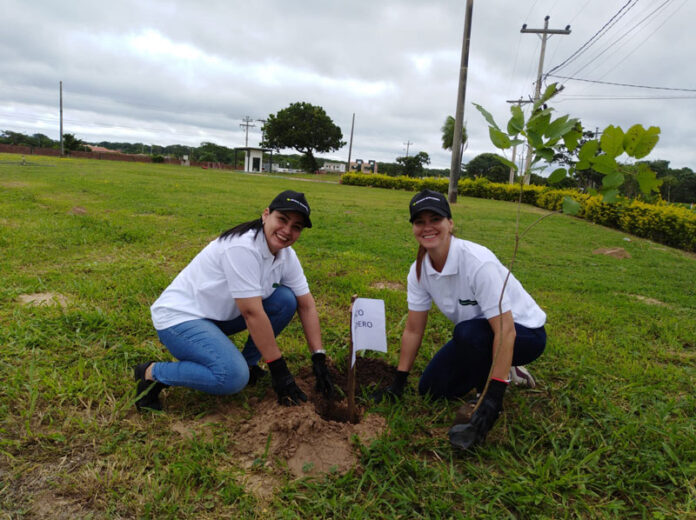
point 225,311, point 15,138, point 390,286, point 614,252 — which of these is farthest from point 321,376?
point 15,138

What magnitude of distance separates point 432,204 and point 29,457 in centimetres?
205

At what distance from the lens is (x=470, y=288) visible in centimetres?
209

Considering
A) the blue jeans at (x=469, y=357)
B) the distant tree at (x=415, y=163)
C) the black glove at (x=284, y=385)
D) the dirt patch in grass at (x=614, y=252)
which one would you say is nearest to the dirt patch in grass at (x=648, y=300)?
the dirt patch in grass at (x=614, y=252)

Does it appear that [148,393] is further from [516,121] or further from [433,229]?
[516,121]

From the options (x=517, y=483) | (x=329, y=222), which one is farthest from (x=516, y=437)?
(x=329, y=222)

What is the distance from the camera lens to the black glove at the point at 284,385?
2145 millimetres

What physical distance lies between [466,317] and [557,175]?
2.93 feet

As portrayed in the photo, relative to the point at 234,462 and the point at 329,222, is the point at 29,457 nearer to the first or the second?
the point at 234,462

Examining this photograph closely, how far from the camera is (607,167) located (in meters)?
1.53

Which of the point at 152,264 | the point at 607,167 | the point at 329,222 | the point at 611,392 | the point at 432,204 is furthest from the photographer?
the point at 329,222

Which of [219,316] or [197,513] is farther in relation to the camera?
[219,316]

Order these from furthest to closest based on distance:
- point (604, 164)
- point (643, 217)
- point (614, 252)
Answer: point (643, 217), point (614, 252), point (604, 164)

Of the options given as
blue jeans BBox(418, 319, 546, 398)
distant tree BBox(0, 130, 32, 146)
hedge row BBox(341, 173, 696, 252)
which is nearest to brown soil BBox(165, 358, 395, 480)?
blue jeans BBox(418, 319, 546, 398)

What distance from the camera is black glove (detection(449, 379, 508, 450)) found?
1934mm
